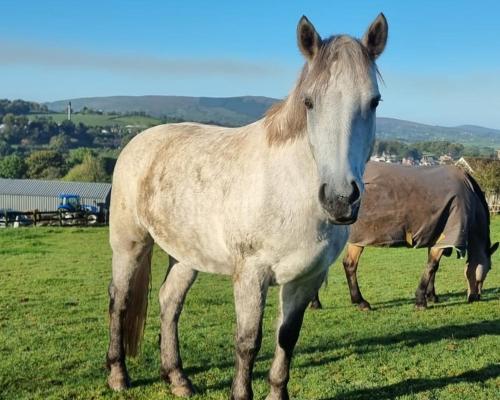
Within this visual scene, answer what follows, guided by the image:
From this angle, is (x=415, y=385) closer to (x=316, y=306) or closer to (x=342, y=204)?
(x=342, y=204)

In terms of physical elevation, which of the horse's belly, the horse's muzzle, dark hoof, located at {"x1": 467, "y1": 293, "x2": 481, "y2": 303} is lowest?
dark hoof, located at {"x1": 467, "y1": 293, "x2": 481, "y2": 303}

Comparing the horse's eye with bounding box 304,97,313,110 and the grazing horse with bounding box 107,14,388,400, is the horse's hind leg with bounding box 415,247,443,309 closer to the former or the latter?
the grazing horse with bounding box 107,14,388,400

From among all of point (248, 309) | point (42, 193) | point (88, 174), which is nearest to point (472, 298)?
point (248, 309)

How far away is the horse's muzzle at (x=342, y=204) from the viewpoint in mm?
2740

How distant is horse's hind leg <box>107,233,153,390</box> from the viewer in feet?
16.0

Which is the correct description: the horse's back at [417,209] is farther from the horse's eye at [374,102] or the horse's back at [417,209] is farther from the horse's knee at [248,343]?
the horse's eye at [374,102]

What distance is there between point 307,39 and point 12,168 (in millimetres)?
75908

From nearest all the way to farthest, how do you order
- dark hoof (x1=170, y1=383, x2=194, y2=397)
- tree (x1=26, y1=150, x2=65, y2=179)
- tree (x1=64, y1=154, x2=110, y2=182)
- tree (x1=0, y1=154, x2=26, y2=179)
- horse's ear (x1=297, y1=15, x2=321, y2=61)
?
horse's ear (x1=297, y1=15, x2=321, y2=61) → dark hoof (x1=170, y1=383, x2=194, y2=397) → tree (x1=64, y1=154, x2=110, y2=182) → tree (x1=0, y1=154, x2=26, y2=179) → tree (x1=26, y1=150, x2=65, y2=179)

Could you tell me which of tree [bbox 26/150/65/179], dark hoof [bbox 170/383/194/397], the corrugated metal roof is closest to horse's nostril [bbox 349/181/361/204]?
dark hoof [bbox 170/383/194/397]

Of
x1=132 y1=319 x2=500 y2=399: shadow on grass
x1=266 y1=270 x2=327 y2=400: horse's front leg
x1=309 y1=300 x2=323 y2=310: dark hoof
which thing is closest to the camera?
x1=266 y1=270 x2=327 y2=400: horse's front leg

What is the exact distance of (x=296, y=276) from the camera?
3.60 metres

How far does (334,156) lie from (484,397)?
3098 mm

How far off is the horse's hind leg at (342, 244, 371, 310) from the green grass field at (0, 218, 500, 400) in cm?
22

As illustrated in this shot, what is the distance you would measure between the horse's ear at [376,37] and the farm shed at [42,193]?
177ft
